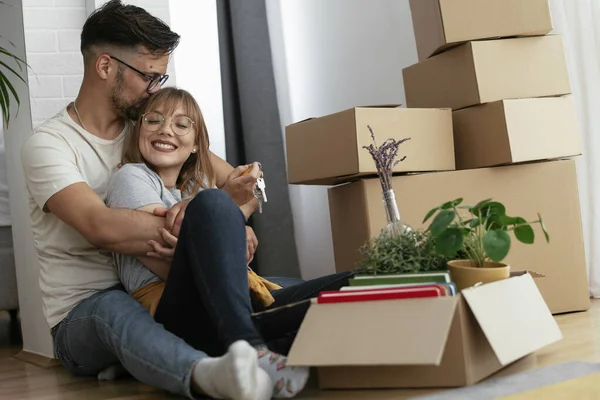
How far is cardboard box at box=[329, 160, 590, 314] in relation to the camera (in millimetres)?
2094

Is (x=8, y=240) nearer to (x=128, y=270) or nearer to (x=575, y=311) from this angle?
(x=128, y=270)

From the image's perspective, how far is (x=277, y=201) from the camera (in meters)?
3.04

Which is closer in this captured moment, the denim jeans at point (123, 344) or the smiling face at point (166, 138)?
the denim jeans at point (123, 344)

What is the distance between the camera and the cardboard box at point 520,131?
209 cm

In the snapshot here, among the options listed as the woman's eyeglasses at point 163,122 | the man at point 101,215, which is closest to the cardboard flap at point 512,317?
the man at point 101,215

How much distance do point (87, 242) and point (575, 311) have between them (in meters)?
1.31

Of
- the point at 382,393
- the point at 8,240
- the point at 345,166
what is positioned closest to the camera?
the point at 382,393

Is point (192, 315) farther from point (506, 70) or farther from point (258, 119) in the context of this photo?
point (258, 119)

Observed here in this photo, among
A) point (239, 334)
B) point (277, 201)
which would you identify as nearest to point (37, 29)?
point (277, 201)

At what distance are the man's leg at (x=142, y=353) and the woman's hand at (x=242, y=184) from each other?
347mm

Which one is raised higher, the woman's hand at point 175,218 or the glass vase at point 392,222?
the woman's hand at point 175,218

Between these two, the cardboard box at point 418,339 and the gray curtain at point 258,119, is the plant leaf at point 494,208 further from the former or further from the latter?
the gray curtain at point 258,119

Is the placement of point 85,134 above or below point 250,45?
below

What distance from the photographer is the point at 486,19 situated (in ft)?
7.02
